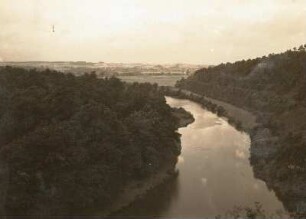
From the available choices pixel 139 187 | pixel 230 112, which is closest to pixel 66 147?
pixel 139 187

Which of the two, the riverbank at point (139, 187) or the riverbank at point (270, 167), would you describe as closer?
the riverbank at point (139, 187)

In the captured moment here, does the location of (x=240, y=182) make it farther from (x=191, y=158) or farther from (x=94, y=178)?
(x=94, y=178)

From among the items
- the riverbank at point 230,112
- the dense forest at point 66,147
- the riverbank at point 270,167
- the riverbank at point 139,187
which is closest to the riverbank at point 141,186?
the riverbank at point 139,187

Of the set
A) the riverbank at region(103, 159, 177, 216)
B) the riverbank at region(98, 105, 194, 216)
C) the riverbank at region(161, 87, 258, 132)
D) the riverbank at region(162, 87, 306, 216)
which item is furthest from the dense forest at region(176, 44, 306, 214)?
the riverbank at region(103, 159, 177, 216)

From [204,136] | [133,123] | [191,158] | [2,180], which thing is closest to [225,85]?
[204,136]

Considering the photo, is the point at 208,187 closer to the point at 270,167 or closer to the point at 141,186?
the point at 141,186

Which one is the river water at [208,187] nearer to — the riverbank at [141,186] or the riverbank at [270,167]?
the riverbank at [141,186]

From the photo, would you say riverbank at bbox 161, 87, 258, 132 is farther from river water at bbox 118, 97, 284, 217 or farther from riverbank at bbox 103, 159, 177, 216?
riverbank at bbox 103, 159, 177, 216
